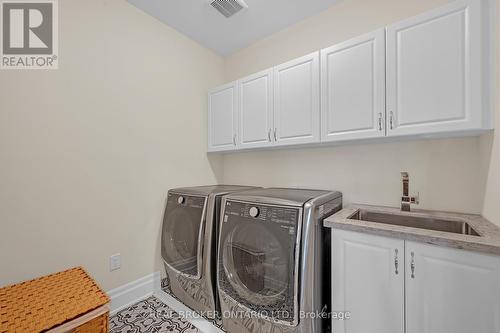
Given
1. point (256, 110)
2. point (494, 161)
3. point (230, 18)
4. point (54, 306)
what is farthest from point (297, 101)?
point (54, 306)

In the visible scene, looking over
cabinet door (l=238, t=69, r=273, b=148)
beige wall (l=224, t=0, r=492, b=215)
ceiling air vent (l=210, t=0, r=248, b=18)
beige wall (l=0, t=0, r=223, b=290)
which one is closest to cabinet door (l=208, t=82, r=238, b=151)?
cabinet door (l=238, t=69, r=273, b=148)

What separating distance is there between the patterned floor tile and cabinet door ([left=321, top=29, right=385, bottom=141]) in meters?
1.79

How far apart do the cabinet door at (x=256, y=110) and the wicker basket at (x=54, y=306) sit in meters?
1.56

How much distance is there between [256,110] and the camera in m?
2.00

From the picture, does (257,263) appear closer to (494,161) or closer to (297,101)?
(297,101)

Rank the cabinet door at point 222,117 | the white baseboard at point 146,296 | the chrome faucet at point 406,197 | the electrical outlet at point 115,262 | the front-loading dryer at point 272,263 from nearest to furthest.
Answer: the front-loading dryer at point 272,263 < the chrome faucet at point 406,197 < the white baseboard at point 146,296 < the electrical outlet at point 115,262 < the cabinet door at point 222,117

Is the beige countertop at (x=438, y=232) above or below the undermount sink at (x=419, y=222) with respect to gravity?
above

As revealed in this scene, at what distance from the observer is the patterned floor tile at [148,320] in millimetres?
1521

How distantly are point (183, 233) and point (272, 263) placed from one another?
2.89 ft

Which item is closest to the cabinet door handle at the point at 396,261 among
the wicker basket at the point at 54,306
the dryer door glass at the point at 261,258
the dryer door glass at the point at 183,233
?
the dryer door glass at the point at 261,258

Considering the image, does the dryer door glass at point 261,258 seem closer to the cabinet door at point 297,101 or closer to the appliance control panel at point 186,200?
the appliance control panel at point 186,200

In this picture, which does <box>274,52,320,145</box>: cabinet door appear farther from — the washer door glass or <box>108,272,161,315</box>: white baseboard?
<box>108,272,161,315</box>: white baseboard

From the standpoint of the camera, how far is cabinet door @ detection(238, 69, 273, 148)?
192 cm

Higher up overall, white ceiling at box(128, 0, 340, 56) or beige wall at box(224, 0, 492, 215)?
white ceiling at box(128, 0, 340, 56)
